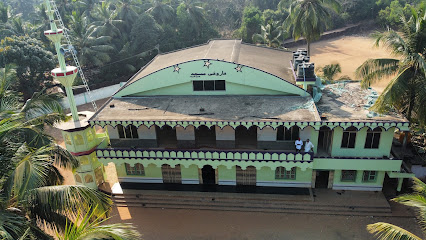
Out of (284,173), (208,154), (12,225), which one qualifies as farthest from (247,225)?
(12,225)

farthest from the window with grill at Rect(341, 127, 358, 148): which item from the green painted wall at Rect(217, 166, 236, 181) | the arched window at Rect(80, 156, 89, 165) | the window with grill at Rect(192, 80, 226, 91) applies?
the arched window at Rect(80, 156, 89, 165)

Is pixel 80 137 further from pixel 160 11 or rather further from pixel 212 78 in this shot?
pixel 160 11

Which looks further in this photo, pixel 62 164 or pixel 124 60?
pixel 124 60

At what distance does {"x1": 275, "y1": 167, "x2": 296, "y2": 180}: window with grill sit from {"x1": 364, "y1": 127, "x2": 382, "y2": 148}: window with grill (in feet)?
16.1

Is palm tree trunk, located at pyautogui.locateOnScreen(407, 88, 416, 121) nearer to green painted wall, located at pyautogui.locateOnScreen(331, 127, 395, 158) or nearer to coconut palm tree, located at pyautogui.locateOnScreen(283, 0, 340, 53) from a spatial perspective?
green painted wall, located at pyautogui.locateOnScreen(331, 127, 395, 158)

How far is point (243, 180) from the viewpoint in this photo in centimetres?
2314

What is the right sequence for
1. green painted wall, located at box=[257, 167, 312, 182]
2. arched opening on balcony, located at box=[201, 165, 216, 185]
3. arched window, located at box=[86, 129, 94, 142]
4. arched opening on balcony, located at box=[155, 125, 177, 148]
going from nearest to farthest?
1. arched window, located at box=[86, 129, 94, 142]
2. green painted wall, located at box=[257, 167, 312, 182]
3. arched opening on balcony, located at box=[155, 125, 177, 148]
4. arched opening on balcony, located at box=[201, 165, 216, 185]

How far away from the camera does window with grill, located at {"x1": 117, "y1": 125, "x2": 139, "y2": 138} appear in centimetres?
2295

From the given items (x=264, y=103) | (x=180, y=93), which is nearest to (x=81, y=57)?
(x=180, y=93)

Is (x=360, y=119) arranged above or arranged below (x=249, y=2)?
below

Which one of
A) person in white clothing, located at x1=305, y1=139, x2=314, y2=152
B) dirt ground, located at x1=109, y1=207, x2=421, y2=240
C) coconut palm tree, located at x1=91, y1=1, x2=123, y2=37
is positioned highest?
coconut palm tree, located at x1=91, y1=1, x2=123, y2=37

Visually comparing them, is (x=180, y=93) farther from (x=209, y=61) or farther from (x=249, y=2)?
(x=249, y=2)

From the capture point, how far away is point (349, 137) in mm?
21141

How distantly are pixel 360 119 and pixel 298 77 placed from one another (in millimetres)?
4921
